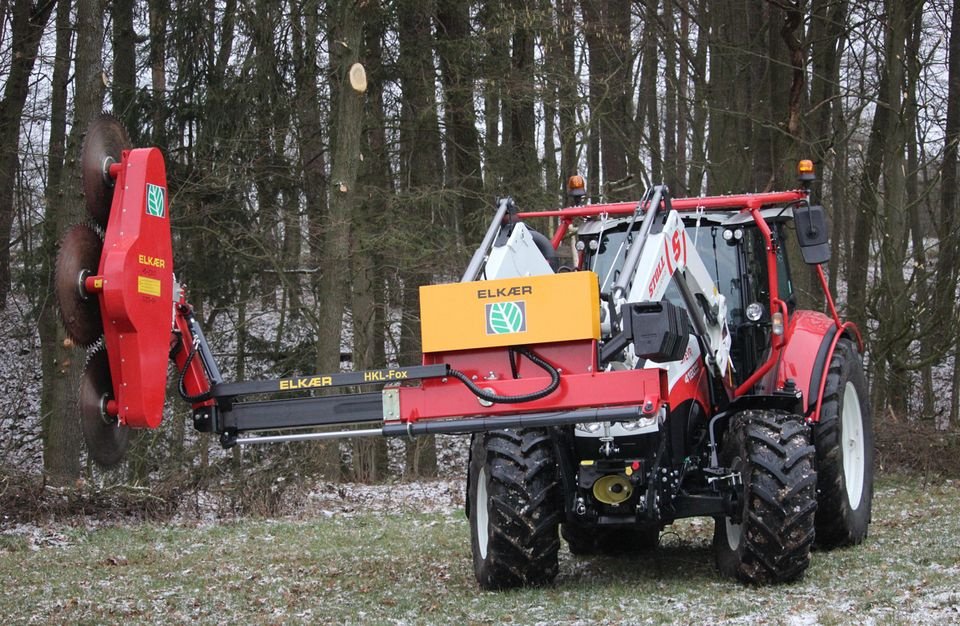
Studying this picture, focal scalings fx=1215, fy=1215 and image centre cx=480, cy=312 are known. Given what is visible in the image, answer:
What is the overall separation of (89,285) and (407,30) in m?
13.6

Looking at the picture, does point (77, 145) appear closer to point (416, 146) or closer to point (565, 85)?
point (416, 146)

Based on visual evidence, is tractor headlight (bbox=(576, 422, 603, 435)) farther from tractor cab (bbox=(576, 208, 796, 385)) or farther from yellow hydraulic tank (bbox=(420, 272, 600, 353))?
tractor cab (bbox=(576, 208, 796, 385))

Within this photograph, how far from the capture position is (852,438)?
9.68 meters

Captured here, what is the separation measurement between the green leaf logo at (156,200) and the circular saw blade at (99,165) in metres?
0.21

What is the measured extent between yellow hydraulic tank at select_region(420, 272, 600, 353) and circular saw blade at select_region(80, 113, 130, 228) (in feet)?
5.65

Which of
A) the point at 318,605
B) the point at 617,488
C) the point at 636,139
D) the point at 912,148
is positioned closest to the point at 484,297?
the point at 617,488

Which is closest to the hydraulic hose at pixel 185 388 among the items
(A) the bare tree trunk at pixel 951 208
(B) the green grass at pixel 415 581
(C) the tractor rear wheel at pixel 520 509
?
(B) the green grass at pixel 415 581

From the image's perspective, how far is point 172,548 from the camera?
416 inches

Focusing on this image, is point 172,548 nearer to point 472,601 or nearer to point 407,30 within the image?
point 472,601

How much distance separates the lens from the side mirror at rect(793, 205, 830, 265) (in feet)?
27.4

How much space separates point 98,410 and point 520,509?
8.49ft

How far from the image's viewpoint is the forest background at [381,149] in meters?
16.8

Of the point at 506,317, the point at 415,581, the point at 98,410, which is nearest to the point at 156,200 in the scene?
the point at 98,410

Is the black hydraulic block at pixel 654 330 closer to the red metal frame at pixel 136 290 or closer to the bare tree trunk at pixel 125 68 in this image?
the red metal frame at pixel 136 290
